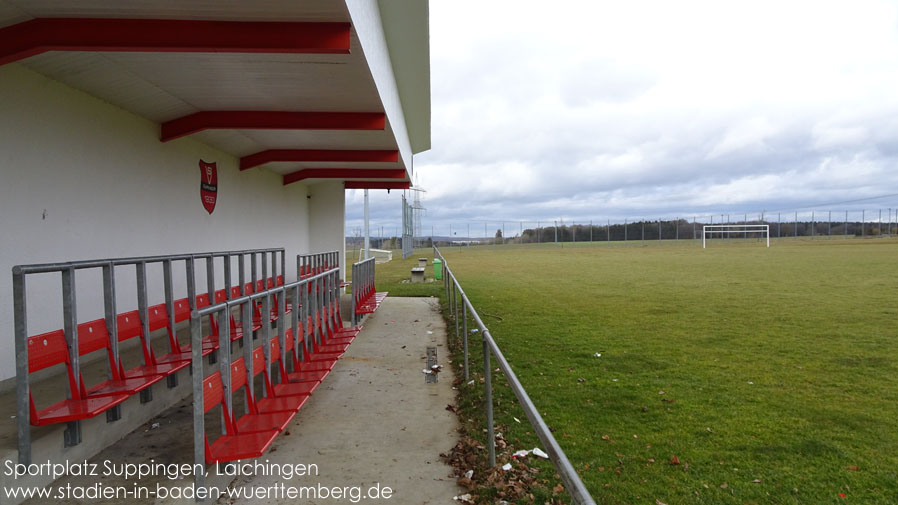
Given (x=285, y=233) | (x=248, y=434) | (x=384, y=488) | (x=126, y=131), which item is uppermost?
(x=126, y=131)

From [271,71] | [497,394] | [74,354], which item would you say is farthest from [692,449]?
[271,71]

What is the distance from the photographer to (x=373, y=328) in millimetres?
9406

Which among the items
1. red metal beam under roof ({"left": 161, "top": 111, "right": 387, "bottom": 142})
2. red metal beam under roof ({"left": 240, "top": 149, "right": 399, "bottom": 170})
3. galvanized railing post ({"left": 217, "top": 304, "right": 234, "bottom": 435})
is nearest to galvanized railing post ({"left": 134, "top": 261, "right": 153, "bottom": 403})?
galvanized railing post ({"left": 217, "top": 304, "right": 234, "bottom": 435})

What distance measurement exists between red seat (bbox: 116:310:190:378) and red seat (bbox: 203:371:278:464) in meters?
1.18

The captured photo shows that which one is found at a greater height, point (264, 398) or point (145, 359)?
point (145, 359)

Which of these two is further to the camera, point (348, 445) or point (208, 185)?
point (208, 185)

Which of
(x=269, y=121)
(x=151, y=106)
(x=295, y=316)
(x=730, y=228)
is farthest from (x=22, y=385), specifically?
(x=730, y=228)

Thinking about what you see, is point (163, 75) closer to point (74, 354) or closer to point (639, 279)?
point (74, 354)

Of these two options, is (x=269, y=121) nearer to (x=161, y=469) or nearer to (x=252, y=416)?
(x=252, y=416)

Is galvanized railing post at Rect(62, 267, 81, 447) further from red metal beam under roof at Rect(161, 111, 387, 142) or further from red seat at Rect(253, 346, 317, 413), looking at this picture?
red metal beam under roof at Rect(161, 111, 387, 142)

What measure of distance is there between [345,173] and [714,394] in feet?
34.8

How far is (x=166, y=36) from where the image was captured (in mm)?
4348

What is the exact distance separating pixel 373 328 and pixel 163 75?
17.0 ft

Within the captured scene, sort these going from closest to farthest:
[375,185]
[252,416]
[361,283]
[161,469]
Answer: [161,469] < [252,416] < [361,283] < [375,185]
